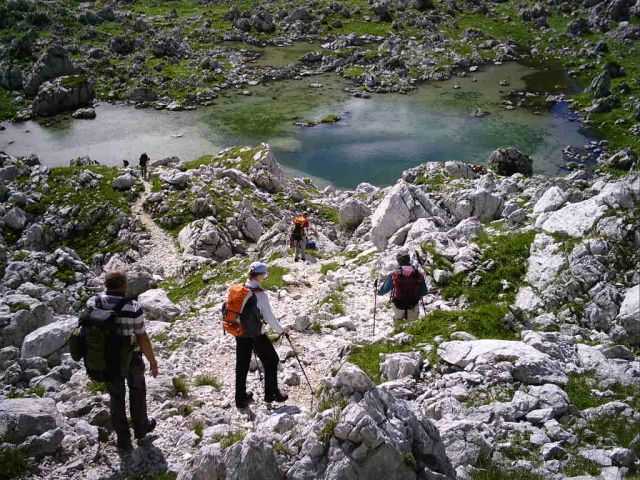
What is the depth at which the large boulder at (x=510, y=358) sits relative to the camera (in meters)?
12.8

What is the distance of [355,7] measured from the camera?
5305 inches

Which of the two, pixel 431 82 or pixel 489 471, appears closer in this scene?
pixel 489 471

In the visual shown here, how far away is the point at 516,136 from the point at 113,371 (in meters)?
65.0

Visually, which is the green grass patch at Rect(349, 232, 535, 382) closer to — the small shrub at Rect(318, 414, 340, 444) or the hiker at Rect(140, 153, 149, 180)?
the small shrub at Rect(318, 414, 340, 444)

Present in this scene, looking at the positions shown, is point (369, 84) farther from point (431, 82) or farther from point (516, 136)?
point (516, 136)

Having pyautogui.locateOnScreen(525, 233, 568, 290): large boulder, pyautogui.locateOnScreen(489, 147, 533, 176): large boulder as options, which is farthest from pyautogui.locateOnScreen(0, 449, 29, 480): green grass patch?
pyautogui.locateOnScreen(489, 147, 533, 176): large boulder

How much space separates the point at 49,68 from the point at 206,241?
2727 inches

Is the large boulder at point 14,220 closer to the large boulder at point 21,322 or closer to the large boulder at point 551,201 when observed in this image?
the large boulder at point 21,322

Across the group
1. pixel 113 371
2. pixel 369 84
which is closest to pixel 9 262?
pixel 113 371

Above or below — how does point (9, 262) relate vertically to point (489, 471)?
below

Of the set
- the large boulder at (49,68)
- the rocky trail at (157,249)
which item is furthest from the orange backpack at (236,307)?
the large boulder at (49,68)

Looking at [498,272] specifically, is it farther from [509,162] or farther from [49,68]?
[49,68]

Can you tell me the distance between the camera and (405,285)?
1664 centimetres

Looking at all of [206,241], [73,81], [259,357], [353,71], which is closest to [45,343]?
[259,357]
